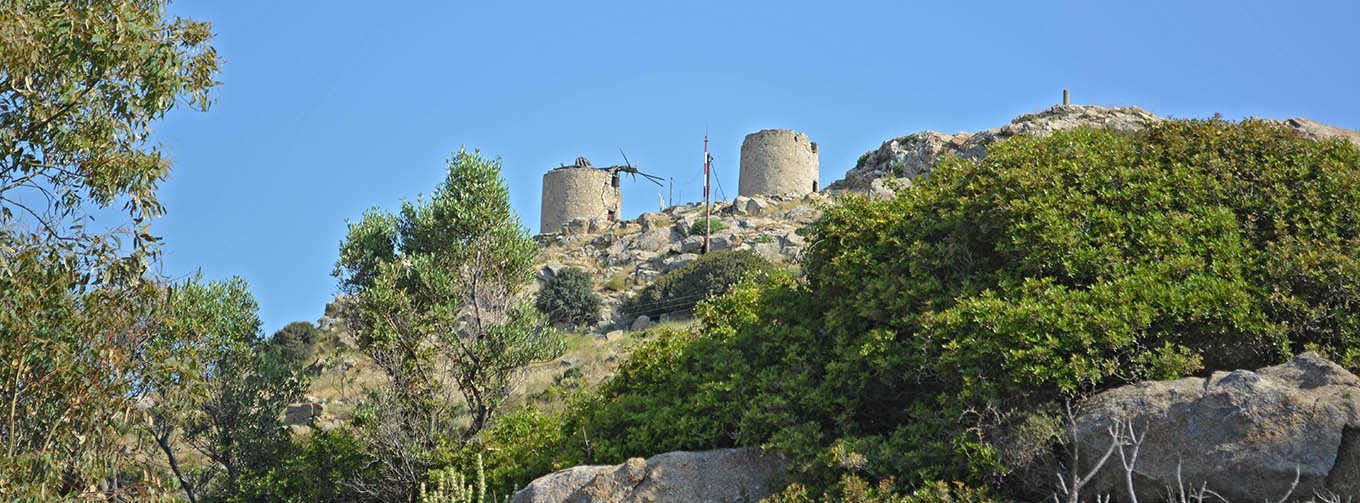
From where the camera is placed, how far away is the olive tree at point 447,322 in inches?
536

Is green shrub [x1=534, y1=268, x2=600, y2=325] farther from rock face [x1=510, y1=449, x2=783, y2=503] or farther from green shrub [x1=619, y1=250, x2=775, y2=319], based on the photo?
rock face [x1=510, y1=449, x2=783, y2=503]

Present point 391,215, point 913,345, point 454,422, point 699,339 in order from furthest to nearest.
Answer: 1. point 391,215
2. point 454,422
3. point 699,339
4. point 913,345

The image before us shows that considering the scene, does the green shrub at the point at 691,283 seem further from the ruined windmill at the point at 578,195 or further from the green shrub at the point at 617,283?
the ruined windmill at the point at 578,195

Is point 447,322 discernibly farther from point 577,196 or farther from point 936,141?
point 577,196

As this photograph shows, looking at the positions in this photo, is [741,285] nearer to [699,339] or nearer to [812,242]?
[699,339]

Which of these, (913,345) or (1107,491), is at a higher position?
(913,345)

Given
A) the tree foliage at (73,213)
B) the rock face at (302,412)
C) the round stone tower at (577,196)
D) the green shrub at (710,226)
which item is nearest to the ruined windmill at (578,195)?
the round stone tower at (577,196)

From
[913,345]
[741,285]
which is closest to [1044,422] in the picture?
[913,345]

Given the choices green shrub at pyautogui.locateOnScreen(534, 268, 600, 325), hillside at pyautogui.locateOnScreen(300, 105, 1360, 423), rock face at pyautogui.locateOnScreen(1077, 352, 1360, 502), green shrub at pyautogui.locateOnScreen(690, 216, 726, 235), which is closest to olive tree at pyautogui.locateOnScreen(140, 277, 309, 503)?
hillside at pyautogui.locateOnScreen(300, 105, 1360, 423)

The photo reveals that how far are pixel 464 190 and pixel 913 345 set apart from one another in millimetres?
8377

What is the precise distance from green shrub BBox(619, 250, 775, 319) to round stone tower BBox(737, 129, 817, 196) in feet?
43.0

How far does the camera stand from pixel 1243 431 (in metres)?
6.84

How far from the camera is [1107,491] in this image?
24.1 ft

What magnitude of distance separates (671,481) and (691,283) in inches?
1092
